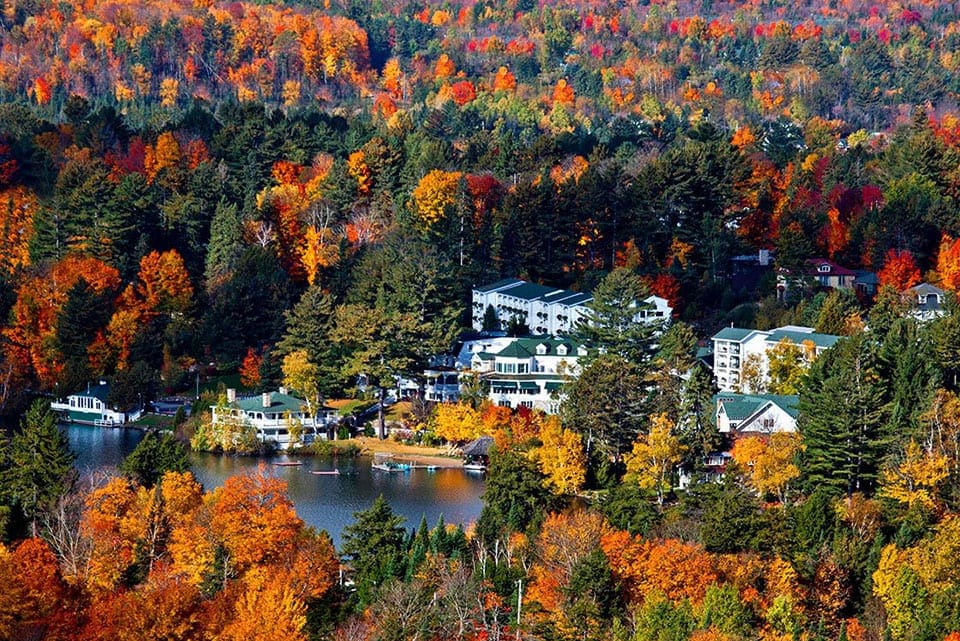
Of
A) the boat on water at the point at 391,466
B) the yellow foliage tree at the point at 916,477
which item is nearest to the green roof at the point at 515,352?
the boat on water at the point at 391,466

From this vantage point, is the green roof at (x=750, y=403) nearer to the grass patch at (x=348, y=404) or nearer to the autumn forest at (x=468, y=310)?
the autumn forest at (x=468, y=310)

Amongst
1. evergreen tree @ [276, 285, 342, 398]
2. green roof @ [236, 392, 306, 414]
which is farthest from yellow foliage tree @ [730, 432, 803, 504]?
evergreen tree @ [276, 285, 342, 398]

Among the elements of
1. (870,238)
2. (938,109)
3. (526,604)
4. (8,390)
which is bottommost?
(526,604)

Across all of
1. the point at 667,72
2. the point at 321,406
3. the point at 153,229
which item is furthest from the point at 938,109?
the point at 321,406

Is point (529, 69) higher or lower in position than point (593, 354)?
higher

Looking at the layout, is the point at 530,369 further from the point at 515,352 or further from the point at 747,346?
the point at 747,346

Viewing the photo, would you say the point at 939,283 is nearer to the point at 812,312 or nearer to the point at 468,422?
the point at 812,312
